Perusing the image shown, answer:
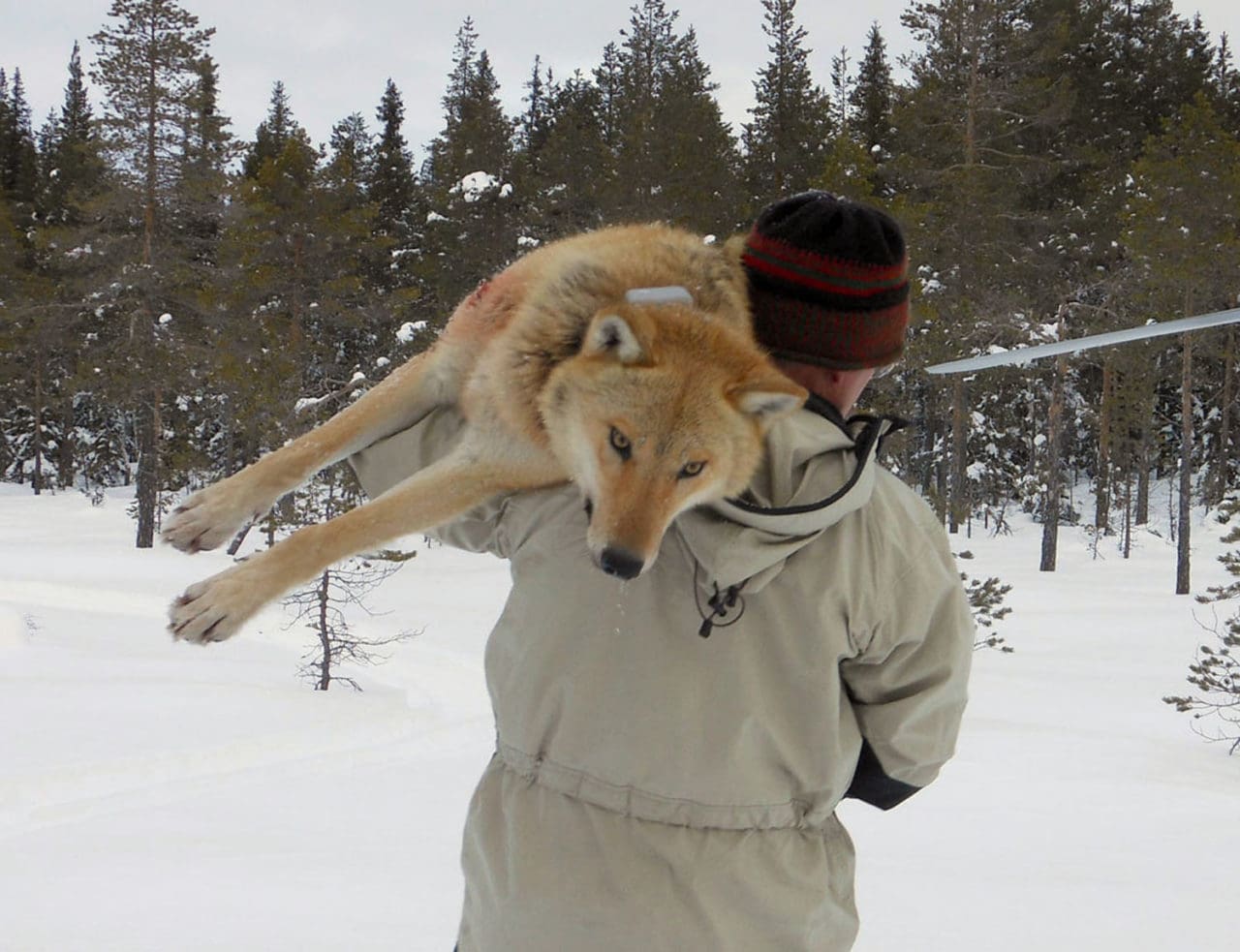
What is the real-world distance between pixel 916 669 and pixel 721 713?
342 millimetres

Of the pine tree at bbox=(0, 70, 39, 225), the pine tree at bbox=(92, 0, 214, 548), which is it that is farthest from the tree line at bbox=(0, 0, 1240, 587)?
the pine tree at bbox=(0, 70, 39, 225)

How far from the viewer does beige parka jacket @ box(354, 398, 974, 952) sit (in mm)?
1627

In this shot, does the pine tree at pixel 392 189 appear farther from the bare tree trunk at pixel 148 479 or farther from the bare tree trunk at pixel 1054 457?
the bare tree trunk at pixel 1054 457

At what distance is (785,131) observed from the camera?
86.8 feet

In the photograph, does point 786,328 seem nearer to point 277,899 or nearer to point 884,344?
point 884,344

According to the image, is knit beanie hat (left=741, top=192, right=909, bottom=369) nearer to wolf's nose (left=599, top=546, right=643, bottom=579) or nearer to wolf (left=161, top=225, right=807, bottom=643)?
wolf (left=161, top=225, right=807, bottom=643)

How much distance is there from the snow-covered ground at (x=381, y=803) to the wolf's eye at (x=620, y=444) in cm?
393

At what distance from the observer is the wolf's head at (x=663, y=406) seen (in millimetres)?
1969

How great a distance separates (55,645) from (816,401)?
1403cm

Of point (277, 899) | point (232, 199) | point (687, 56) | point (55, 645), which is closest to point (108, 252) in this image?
point (232, 199)

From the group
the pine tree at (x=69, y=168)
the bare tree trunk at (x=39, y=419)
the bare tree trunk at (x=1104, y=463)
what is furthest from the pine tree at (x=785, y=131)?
the bare tree trunk at (x=39, y=419)

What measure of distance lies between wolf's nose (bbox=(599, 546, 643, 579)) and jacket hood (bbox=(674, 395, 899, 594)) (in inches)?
3.9

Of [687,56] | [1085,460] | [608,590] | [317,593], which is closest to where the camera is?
[608,590]

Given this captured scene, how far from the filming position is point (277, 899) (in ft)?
18.1
